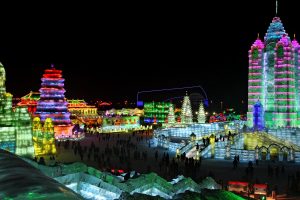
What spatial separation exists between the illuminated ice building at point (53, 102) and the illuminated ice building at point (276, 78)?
22970 mm

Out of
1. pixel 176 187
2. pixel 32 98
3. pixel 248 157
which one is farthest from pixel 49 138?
pixel 32 98

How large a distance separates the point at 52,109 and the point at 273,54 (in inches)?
1125

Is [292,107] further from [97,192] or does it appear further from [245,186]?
[97,192]

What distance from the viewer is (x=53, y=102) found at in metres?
40.9

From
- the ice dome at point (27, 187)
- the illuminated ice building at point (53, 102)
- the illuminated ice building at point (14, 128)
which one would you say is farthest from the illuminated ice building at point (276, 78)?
the ice dome at point (27, 187)

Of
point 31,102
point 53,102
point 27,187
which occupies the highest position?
point 31,102

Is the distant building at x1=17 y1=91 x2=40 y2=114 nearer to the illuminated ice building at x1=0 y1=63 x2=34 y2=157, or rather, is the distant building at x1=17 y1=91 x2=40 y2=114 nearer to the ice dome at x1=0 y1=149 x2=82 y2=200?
the illuminated ice building at x1=0 y1=63 x2=34 y2=157

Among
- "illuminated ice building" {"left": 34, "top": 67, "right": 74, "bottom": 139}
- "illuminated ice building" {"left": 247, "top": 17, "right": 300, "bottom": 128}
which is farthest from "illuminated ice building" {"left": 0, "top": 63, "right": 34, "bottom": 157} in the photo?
"illuminated ice building" {"left": 247, "top": 17, "right": 300, "bottom": 128}

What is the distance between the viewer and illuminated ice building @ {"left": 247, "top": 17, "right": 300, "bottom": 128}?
4706 centimetres

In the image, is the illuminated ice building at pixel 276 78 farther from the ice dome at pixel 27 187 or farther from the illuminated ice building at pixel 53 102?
the ice dome at pixel 27 187

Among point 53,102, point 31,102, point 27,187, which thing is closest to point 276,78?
point 53,102

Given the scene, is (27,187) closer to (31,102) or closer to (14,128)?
(14,128)

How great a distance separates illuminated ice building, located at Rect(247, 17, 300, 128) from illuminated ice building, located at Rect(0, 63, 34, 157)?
30.6 m

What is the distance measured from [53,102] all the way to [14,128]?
60.9ft
